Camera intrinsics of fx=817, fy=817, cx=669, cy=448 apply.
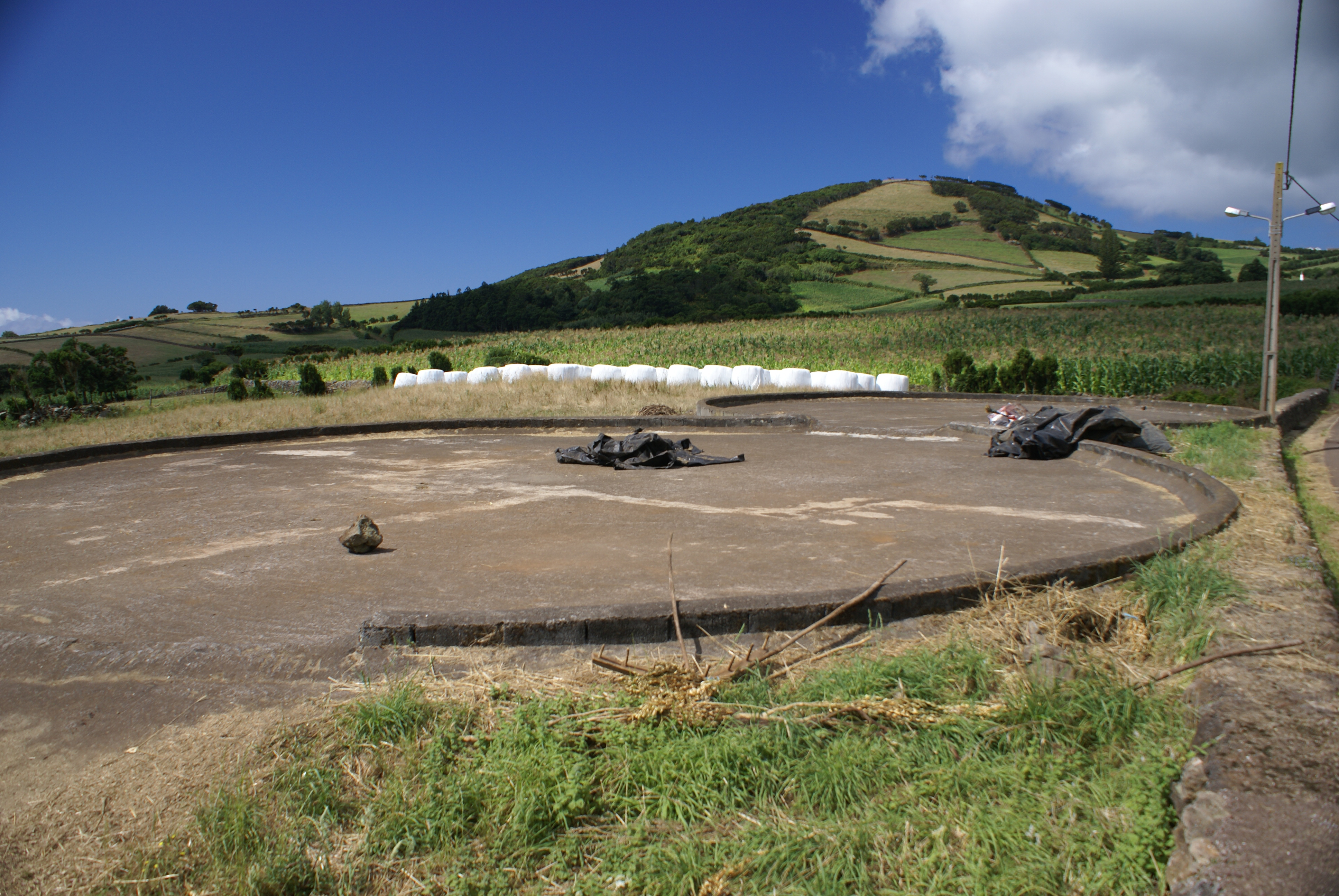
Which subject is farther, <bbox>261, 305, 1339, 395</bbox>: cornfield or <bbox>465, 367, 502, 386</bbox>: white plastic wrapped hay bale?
<bbox>465, 367, 502, 386</bbox>: white plastic wrapped hay bale

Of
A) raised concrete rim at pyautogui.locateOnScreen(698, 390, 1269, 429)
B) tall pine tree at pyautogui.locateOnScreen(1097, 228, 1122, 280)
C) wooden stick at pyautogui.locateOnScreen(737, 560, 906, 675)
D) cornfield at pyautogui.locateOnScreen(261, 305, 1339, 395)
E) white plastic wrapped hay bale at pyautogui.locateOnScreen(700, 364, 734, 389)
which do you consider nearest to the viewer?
wooden stick at pyautogui.locateOnScreen(737, 560, 906, 675)

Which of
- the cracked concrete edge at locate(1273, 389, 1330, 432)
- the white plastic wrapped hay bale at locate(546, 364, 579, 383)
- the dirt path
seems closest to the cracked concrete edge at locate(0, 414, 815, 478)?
the cracked concrete edge at locate(1273, 389, 1330, 432)

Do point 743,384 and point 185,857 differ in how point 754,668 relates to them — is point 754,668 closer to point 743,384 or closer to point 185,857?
point 185,857

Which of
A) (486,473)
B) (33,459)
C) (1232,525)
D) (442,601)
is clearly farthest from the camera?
(33,459)

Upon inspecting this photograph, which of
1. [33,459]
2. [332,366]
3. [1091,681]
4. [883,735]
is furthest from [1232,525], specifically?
[332,366]

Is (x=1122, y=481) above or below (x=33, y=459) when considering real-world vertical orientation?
below

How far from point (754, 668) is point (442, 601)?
1.93 metres

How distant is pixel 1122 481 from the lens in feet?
25.7

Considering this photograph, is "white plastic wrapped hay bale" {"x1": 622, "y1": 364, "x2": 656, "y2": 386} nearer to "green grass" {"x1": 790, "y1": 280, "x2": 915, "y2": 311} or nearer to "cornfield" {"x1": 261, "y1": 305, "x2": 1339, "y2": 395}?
"cornfield" {"x1": 261, "y1": 305, "x2": 1339, "y2": 395}

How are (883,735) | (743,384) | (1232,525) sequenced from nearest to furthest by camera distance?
(883,735) → (1232,525) → (743,384)

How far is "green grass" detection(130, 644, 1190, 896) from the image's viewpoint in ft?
7.29

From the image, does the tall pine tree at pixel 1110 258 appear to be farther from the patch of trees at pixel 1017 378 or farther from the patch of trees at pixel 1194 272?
the patch of trees at pixel 1017 378

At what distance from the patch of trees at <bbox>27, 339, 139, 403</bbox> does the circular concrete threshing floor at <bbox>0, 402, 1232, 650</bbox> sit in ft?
69.0

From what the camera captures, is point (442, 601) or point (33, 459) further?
point (33, 459)
